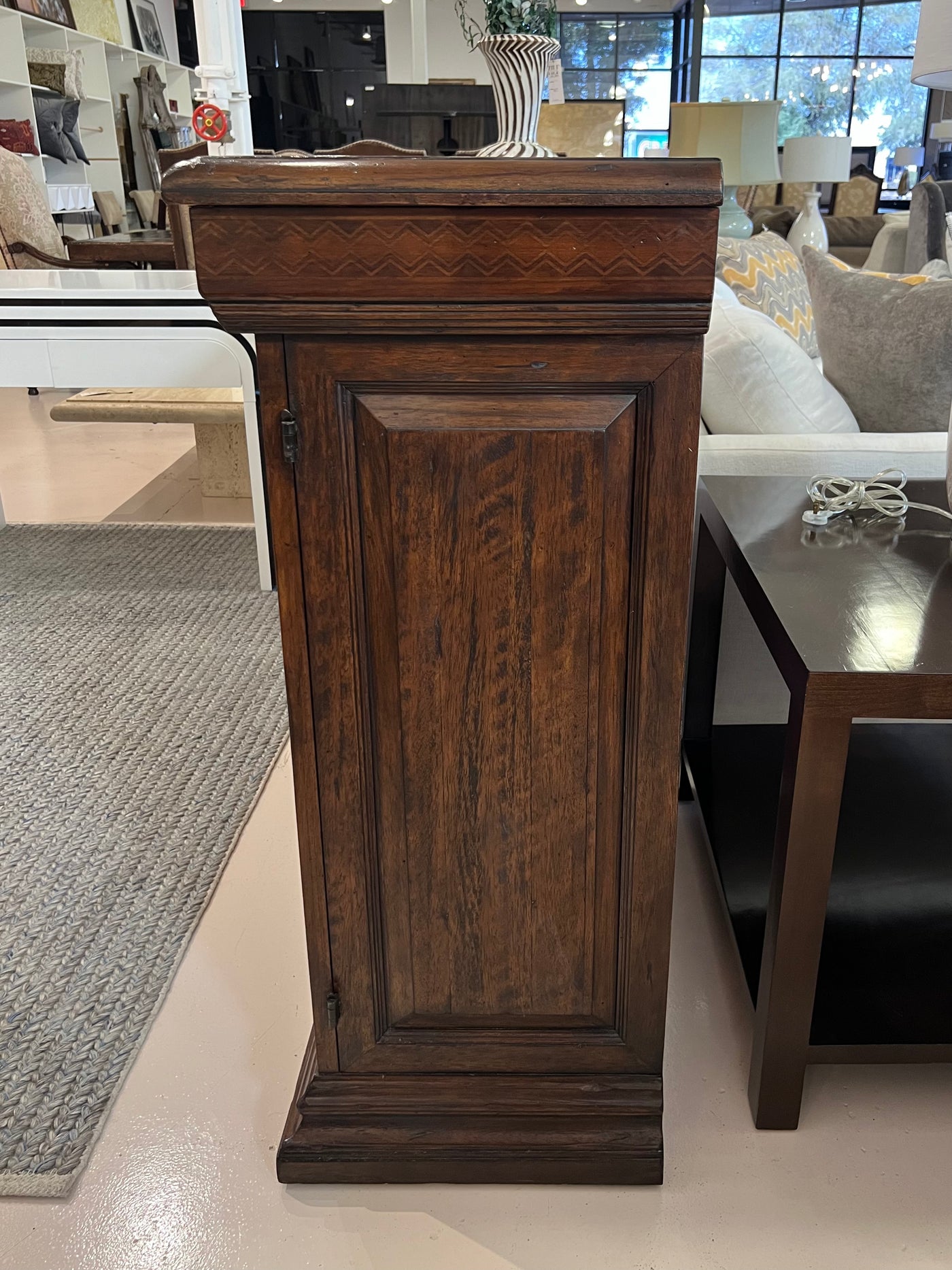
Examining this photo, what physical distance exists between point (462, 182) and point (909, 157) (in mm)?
12057

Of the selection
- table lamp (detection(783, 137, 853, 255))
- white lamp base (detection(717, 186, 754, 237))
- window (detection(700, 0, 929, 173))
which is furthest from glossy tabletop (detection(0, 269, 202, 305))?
window (detection(700, 0, 929, 173))

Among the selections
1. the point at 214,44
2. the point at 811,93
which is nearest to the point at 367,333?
the point at 214,44

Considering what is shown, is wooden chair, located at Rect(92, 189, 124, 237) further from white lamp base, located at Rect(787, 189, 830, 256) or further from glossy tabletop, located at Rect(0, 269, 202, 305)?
white lamp base, located at Rect(787, 189, 830, 256)

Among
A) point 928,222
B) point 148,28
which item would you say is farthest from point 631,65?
point 928,222

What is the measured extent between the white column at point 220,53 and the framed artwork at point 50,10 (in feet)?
10.2

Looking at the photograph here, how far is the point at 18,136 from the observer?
5551mm

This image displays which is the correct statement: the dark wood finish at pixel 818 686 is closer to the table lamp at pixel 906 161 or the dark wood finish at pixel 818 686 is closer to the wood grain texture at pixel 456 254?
the wood grain texture at pixel 456 254

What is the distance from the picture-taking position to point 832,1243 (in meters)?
0.98

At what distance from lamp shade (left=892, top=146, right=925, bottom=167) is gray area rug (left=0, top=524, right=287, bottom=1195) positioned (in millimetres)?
10530

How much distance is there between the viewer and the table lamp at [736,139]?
3891 mm

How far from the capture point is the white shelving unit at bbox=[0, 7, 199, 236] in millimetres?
5535

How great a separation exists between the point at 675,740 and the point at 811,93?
13.7m

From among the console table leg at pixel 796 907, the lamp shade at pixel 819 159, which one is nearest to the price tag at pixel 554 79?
the console table leg at pixel 796 907

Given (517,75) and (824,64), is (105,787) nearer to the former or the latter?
(517,75)
